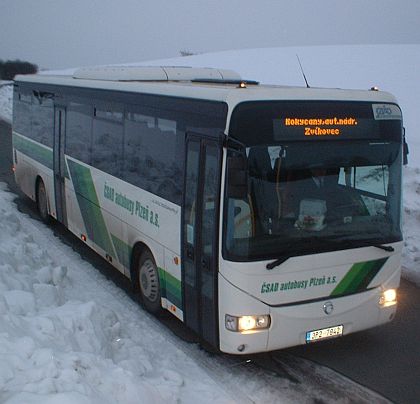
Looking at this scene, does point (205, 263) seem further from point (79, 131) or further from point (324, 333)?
point (79, 131)

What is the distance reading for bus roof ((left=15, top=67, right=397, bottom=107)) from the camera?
5.61 metres

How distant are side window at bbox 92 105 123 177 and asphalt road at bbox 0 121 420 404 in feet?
8.08

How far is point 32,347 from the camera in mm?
4871

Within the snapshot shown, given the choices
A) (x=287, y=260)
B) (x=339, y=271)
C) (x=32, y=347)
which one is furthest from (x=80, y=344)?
(x=339, y=271)

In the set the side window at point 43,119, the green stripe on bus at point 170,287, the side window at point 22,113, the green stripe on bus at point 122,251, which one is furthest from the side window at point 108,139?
the side window at point 22,113

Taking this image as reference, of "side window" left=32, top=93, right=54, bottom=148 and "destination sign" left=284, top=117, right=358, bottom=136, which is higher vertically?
"destination sign" left=284, top=117, right=358, bottom=136

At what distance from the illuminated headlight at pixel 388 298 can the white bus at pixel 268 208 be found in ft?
0.06

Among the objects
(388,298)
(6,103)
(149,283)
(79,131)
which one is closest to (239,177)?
(388,298)

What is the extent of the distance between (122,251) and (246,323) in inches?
119

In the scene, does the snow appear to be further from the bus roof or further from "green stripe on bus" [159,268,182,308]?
"green stripe on bus" [159,268,182,308]

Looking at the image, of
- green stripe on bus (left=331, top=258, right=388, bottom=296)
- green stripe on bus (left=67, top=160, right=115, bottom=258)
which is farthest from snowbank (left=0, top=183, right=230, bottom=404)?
green stripe on bus (left=331, top=258, right=388, bottom=296)

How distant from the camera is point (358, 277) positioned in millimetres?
6160

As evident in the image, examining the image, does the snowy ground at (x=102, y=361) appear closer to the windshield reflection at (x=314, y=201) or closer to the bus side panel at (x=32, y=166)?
the windshield reflection at (x=314, y=201)

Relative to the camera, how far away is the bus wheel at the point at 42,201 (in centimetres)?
1176
